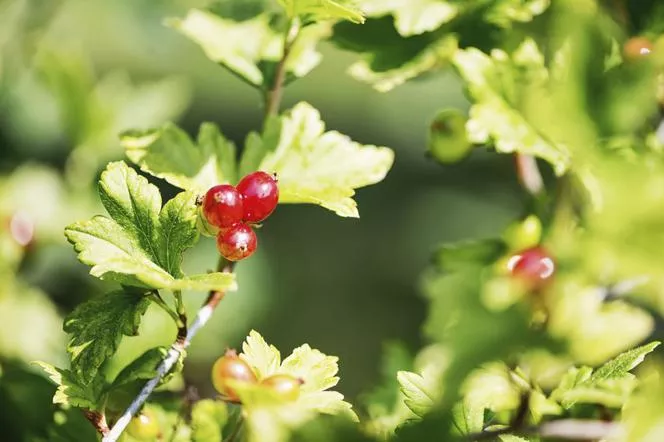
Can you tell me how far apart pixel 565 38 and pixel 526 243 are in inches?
13.1

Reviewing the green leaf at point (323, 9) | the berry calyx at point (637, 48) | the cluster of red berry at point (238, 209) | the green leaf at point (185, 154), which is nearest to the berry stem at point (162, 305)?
the cluster of red berry at point (238, 209)

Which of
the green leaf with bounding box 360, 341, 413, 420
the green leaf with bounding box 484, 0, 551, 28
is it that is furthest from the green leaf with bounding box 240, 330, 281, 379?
the green leaf with bounding box 484, 0, 551, 28

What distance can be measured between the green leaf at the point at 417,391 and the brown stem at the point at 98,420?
1.15 ft

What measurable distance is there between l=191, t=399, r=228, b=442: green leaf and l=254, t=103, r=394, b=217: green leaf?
0.96ft

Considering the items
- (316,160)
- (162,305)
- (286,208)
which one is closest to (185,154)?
(316,160)

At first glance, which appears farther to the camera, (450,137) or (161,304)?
(450,137)

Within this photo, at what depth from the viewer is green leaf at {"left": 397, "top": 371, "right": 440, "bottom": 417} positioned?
1010 mm

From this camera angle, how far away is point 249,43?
139 cm

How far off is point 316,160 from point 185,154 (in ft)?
0.61

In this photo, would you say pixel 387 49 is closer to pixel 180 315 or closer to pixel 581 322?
pixel 180 315

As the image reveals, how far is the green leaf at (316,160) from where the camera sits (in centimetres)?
120

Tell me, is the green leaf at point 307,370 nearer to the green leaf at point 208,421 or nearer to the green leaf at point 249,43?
the green leaf at point 208,421

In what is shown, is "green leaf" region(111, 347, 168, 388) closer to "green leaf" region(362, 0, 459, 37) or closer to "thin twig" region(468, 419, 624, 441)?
"thin twig" region(468, 419, 624, 441)

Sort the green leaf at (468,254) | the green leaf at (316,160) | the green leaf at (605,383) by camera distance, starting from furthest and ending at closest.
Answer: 1. the green leaf at (468,254)
2. the green leaf at (316,160)
3. the green leaf at (605,383)
